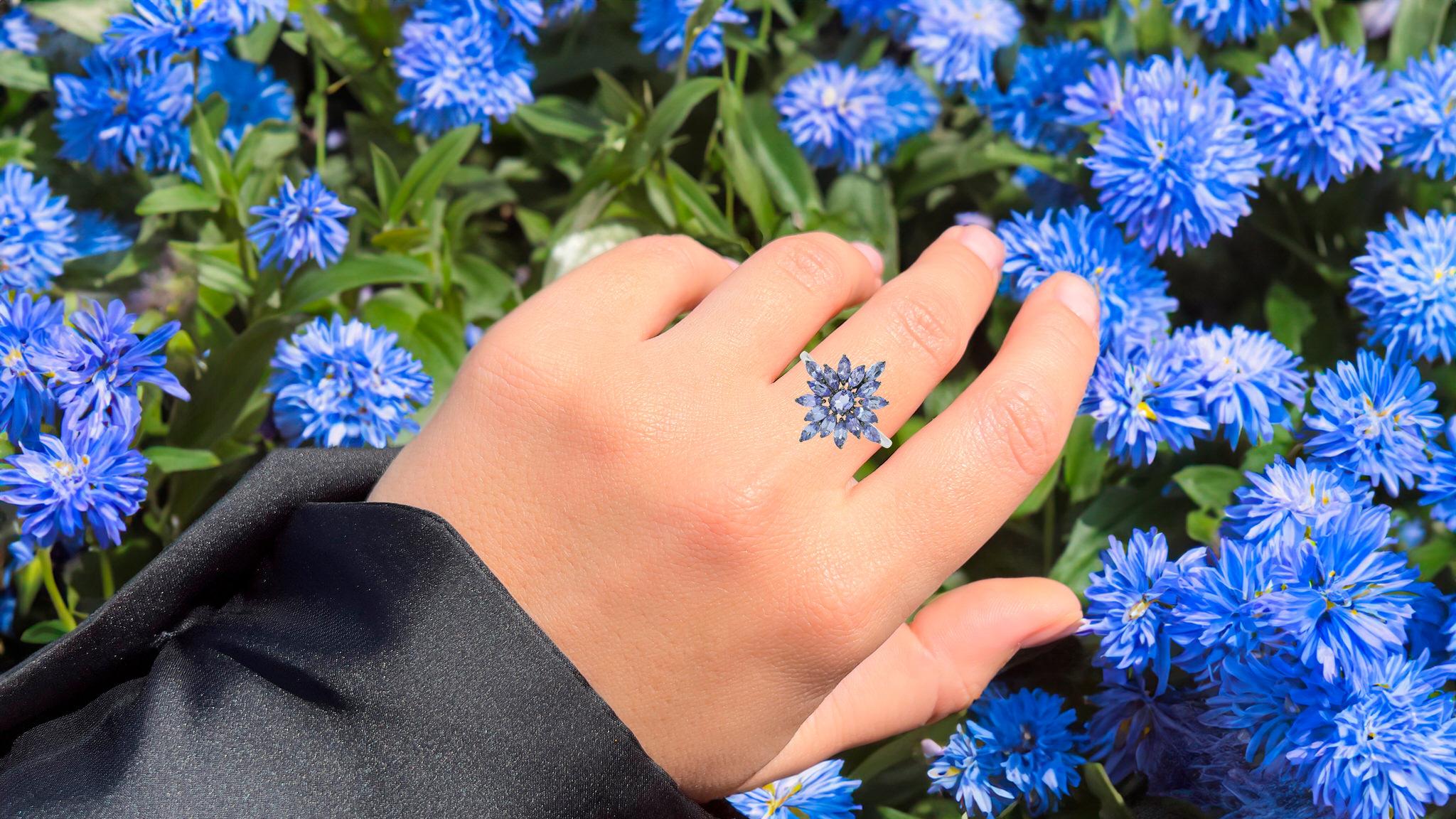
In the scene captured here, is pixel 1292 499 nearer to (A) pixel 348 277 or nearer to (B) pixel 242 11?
(A) pixel 348 277

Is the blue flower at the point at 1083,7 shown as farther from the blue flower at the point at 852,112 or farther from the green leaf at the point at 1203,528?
the green leaf at the point at 1203,528

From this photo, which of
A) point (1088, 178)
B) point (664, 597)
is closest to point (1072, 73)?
point (1088, 178)

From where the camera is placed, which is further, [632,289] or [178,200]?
[178,200]

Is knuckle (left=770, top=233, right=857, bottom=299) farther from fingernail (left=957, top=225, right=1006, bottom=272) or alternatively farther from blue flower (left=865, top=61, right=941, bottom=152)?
blue flower (left=865, top=61, right=941, bottom=152)

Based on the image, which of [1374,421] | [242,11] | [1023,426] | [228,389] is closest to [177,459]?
A: [228,389]

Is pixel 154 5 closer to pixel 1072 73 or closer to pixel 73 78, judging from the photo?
pixel 73 78

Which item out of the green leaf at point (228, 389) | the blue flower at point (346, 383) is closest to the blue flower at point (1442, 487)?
the blue flower at point (346, 383)
